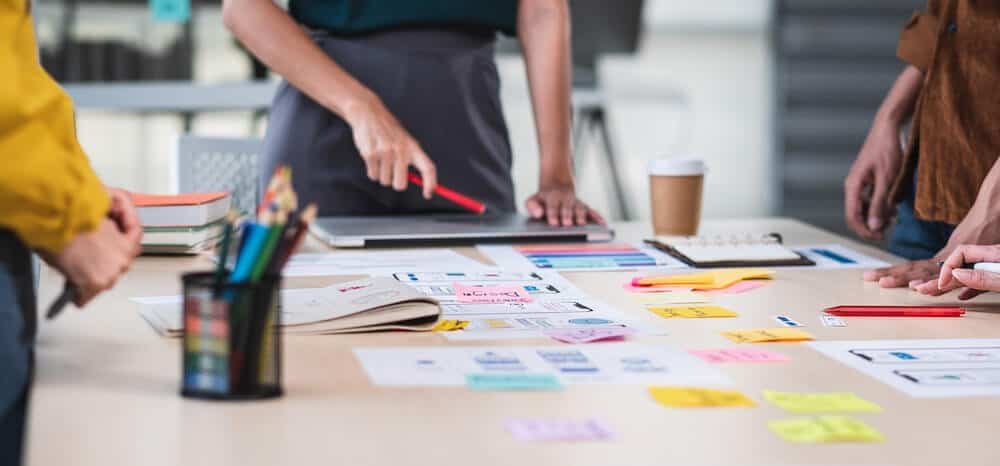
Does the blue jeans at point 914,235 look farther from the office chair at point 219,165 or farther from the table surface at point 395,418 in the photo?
the office chair at point 219,165

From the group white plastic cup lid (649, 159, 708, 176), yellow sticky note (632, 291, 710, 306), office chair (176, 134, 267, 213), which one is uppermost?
white plastic cup lid (649, 159, 708, 176)

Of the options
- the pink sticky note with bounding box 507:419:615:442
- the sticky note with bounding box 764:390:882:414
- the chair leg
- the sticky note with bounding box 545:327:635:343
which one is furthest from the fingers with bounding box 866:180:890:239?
the chair leg

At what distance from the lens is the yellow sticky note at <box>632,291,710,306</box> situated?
1.23 m

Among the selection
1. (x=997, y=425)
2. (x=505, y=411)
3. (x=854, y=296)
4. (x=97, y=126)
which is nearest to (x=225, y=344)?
Answer: (x=505, y=411)

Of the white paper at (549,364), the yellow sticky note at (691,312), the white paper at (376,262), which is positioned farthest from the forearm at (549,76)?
the white paper at (549,364)

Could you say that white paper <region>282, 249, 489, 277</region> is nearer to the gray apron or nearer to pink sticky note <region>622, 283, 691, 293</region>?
pink sticky note <region>622, 283, 691, 293</region>

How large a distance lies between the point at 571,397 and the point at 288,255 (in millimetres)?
219

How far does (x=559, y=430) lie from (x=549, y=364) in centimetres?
17

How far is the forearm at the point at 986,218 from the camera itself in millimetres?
1343

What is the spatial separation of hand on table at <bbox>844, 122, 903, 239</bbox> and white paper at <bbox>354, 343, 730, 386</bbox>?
95 cm

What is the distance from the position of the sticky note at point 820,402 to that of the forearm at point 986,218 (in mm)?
583

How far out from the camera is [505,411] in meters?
0.80

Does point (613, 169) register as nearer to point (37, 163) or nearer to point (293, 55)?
point (293, 55)

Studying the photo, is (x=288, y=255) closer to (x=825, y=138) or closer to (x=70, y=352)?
(x=70, y=352)
